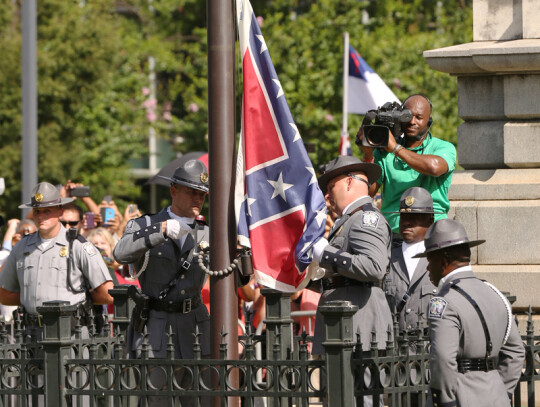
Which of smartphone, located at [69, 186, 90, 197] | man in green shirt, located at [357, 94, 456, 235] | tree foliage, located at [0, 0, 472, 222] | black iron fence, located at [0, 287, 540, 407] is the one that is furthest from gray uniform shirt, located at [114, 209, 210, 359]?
tree foliage, located at [0, 0, 472, 222]

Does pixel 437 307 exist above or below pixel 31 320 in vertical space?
above

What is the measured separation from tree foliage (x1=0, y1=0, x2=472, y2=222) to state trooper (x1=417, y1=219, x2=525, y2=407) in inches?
834

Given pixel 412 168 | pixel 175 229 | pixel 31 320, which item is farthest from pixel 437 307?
pixel 31 320

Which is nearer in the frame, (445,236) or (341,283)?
(445,236)

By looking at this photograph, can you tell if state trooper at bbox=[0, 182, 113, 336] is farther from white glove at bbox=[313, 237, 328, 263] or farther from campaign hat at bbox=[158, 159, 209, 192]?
white glove at bbox=[313, 237, 328, 263]

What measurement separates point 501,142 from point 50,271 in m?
3.67

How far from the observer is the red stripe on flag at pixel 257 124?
744cm

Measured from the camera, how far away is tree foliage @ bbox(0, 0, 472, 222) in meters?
28.1

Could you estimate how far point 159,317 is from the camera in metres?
8.52

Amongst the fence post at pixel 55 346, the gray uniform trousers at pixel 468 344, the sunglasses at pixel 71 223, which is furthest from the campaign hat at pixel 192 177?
the sunglasses at pixel 71 223

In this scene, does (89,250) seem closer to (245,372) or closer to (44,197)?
(44,197)

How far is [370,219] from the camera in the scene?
7.77m

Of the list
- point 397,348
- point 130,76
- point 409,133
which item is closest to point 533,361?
point 397,348

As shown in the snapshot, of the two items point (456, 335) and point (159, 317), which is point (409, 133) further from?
point (456, 335)
